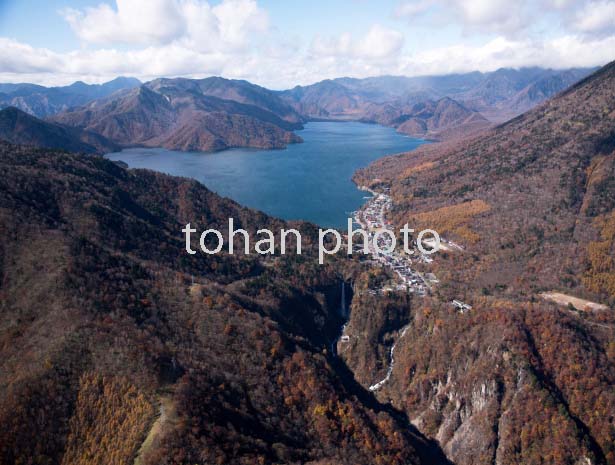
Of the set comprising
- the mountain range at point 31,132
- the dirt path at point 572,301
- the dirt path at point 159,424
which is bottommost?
the dirt path at point 572,301

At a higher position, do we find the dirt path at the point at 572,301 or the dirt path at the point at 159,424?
the dirt path at the point at 159,424

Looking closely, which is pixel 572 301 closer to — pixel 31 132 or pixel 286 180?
pixel 286 180

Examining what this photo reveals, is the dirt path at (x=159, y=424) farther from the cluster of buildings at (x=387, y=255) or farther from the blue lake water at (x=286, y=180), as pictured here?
the blue lake water at (x=286, y=180)

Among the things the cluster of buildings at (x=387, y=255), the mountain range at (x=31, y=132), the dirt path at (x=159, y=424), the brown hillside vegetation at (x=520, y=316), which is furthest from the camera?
the mountain range at (x=31, y=132)

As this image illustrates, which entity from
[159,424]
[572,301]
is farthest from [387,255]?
[159,424]

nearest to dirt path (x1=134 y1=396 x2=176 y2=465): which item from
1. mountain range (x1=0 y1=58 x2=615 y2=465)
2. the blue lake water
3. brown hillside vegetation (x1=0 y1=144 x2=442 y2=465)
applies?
mountain range (x1=0 y1=58 x2=615 y2=465)

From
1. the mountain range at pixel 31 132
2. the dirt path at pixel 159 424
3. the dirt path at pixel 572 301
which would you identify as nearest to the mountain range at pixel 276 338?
the dirt path at pixel 159 424

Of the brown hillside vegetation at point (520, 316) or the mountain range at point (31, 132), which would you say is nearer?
the brown hillside vegetation at point (520, 316)

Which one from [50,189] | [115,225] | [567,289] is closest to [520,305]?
[567,289]

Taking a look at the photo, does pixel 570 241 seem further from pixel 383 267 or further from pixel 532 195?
pixel 383 267
